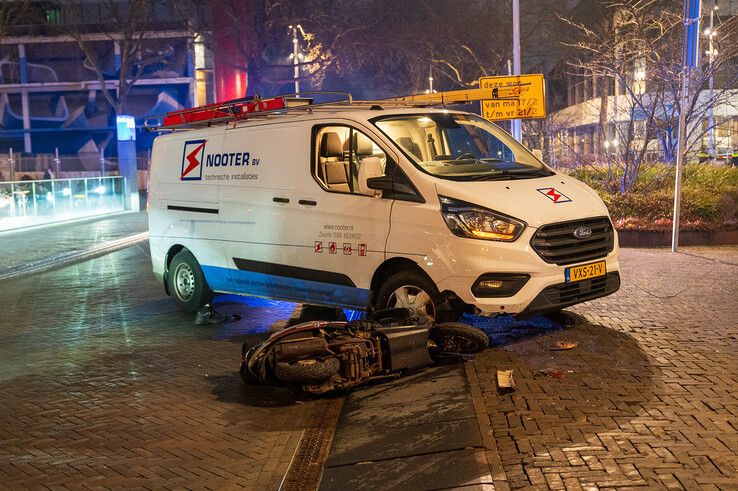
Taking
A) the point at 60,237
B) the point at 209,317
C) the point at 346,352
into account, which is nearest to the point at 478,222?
the point at 346,352

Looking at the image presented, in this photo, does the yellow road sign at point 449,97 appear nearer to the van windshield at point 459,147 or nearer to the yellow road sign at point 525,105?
the van windshield at point 459,147

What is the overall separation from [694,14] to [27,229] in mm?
19637

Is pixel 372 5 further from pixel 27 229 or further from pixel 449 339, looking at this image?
pixel 449 339

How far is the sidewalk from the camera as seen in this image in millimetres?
17542

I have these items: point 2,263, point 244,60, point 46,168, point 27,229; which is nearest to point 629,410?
point 2,263

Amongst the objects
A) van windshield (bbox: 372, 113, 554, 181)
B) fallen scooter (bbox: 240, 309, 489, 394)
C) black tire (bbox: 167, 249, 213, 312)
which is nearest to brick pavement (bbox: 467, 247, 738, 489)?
fallen scooter (bbox: 240, 309, 489, 394)

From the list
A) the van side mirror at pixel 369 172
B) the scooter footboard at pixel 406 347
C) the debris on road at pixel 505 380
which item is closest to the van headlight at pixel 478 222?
the van side mirror at pixel 369 172

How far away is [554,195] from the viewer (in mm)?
7457

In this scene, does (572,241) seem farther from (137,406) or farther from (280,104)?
(137,406)

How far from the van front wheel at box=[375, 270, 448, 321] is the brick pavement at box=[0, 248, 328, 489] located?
1346 mm

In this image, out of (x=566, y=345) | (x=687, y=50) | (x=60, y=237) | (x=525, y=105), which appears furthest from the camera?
(x=60, y=237)

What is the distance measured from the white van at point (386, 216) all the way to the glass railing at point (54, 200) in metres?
16.5

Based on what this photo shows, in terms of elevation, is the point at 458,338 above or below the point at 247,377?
above

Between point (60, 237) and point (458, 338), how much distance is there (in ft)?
57.3
